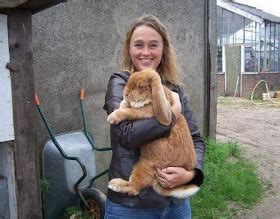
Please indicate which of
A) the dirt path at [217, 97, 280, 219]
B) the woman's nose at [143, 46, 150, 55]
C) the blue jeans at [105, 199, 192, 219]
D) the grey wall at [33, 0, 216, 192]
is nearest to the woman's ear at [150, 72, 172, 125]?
the woman's nose at [143, 46, 150, 55]

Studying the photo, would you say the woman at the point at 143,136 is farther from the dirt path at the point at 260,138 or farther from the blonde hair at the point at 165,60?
the dirt path at the point at 260,138

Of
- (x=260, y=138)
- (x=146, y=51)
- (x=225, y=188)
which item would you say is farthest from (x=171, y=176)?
(x=260, y=138)

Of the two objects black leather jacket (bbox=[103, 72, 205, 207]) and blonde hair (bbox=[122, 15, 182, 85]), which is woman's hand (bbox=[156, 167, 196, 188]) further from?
blonde hair (bbox=[122, 15, 182, 85])

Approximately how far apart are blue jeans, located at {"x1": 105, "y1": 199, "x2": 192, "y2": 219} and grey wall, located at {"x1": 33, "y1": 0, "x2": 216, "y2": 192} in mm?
2192

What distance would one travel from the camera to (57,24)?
4.39 meters

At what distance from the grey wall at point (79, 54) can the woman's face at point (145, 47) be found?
2.13 meters

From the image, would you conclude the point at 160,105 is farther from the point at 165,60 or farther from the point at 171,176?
the point at 165,60

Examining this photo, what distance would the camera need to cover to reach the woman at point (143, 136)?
2.05m

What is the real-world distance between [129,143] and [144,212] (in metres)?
0.39

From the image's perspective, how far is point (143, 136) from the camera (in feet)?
6.65

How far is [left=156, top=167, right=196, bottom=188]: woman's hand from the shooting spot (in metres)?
2.11

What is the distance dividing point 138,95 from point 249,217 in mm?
3395

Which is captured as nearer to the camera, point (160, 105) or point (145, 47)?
point (160, 105)

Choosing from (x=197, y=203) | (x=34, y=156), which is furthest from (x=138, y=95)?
(x=197, y=203)
